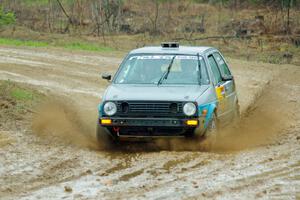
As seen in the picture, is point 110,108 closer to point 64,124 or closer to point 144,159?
point 144,159

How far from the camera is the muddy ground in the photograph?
8.31 meters

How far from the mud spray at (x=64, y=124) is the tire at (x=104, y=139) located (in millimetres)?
143

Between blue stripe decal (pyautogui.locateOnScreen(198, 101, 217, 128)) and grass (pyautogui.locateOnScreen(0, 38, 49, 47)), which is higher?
blue stripe decal (pyautogui.locateOnScreen(198, 101, 217, 128))

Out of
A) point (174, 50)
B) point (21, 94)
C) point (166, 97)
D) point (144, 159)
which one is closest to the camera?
point (144, 159)

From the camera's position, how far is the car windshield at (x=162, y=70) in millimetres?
11953

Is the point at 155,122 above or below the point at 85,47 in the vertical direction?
above

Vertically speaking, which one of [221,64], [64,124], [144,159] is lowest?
[64,124]

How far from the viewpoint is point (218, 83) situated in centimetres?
1234

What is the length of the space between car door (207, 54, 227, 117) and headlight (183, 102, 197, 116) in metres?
1.05

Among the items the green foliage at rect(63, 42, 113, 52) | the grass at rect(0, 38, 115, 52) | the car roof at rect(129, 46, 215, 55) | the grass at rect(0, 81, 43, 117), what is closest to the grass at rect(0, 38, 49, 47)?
the grass at rect(0, 38, 115, 52)

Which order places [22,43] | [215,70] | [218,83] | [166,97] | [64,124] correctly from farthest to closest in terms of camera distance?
[22,43] < [64,124] < [215,70] < [218,83] < [166,97]

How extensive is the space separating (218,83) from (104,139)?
2.15 meters

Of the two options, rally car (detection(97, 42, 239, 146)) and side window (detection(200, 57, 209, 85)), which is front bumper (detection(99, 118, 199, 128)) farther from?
side window (detection(200, 57, 209, 85))

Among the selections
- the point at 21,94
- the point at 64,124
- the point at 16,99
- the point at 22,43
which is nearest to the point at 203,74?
the point at 64,124
